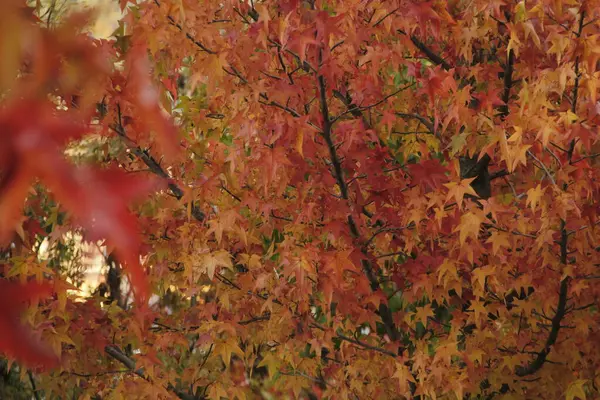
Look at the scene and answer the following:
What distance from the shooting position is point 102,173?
0.64m

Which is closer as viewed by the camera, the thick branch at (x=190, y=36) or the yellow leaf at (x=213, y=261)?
the thick branch at (x=190, y=36)

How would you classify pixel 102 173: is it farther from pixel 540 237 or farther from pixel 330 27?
pixel 540 237

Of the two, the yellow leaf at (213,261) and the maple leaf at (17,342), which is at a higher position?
the maple leaf at (17,342)

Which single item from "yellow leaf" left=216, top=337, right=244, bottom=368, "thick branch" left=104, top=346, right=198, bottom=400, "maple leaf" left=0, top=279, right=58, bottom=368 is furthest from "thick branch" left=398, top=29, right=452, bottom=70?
"maple leaf" left=0, top=279, right=58, bottom=368

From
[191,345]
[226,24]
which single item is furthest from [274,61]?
[191,345]

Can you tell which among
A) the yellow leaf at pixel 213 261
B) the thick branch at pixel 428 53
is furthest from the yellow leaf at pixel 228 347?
the thick branch at pixel 428 53

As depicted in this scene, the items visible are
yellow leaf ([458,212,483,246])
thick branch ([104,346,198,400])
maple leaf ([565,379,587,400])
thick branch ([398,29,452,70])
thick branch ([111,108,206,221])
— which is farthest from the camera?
thick branch ([104,346,198,400])

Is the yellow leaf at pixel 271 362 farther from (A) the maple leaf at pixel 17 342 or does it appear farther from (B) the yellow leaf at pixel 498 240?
(A) the maple leaf at pixel 17 342

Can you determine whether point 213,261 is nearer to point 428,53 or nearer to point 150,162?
point 150,162

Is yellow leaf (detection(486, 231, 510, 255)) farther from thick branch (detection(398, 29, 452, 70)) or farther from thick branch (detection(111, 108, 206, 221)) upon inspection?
thick branch (detection(111, 108, 206, 221))

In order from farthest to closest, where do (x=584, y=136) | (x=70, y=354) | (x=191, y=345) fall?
1. (x=191, y=345)
2. (x=70, y=354)
3. (x=584, y=136)

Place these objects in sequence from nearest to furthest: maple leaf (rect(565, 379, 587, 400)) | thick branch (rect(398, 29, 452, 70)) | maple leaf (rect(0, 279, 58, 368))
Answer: maple leaf (rect(0, 279, 58, 368)), maple leaf (rect(565, 379, 587, 400)), thick branch (rect(398, 29, 452, 70))

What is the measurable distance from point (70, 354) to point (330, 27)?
6.35 ft

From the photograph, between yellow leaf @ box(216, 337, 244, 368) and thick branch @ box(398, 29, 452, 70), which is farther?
thick branch @ box(398, 29, 452, 70)
